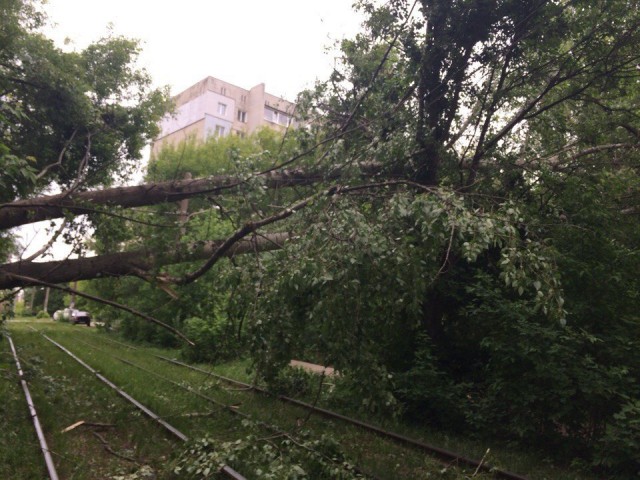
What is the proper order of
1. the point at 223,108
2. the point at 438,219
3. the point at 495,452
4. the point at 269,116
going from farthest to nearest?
the point at 269,116, the point at 223,108, the point at 495,452, the point at 438,219

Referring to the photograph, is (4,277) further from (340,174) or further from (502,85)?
(502,85)

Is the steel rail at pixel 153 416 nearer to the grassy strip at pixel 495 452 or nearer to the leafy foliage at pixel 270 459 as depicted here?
A: the leafy foliage at pixel 270 459

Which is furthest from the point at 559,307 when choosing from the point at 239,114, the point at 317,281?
the point at 239,114

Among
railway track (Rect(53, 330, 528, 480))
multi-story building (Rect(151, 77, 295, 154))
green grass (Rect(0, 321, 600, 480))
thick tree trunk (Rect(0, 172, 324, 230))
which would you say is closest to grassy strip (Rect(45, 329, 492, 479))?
green grass (Rect(0, 321, 600, 480))

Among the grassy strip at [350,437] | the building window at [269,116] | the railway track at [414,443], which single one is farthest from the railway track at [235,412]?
the building window at [269,116]

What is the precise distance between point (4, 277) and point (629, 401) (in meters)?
8.58

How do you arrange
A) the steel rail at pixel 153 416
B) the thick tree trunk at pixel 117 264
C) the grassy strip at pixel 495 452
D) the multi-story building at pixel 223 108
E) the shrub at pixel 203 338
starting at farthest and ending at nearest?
the multi-story building at pixel 223 108 < the shrub at pixel 203 338 < the thick tree trunk at pixel 117 264 < the grassy strip at pixel 495 452 < the steel rail at pixel 153 416

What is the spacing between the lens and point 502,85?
31.5ft

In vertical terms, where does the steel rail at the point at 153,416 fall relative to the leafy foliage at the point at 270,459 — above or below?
below

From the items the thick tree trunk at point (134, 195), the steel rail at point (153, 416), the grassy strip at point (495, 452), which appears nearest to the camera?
the steel rail at point (153, 416)

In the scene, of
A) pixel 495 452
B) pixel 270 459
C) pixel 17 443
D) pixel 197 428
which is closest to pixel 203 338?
pixel 197 428

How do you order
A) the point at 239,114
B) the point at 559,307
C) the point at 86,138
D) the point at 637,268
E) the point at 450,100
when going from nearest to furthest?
1. the point at 559,307
2. the point at 637,268
3. the point at 450,100
4. the point at 86,138
5. the point at 239,114

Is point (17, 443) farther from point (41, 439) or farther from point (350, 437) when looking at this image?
point (350, 437)

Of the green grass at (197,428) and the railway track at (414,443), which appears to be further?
the green grass at (197,428)
